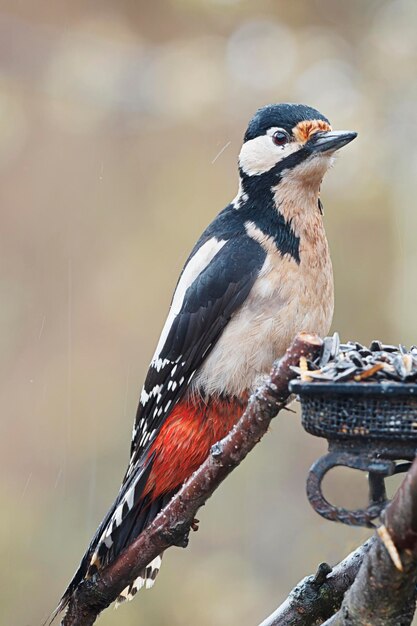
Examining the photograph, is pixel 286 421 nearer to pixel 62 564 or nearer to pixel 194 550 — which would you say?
pixel 194 550

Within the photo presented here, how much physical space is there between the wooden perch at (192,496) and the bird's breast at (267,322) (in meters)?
0.53

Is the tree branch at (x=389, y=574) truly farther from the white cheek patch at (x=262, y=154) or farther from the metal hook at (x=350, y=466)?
the white cheek patch at (x=262, y=154)

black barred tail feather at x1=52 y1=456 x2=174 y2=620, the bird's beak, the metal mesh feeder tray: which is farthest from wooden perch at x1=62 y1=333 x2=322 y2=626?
the bird's beak

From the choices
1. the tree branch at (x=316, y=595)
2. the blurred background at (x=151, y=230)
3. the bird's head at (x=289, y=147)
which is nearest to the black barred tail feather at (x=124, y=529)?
the tree branch at (x=316, y=595)

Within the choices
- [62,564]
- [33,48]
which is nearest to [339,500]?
[62,564]

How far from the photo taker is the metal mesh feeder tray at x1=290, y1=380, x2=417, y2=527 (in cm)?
175

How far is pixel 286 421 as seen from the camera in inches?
213

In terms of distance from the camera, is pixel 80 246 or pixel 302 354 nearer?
pixel 302 354

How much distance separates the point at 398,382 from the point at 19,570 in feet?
12.4

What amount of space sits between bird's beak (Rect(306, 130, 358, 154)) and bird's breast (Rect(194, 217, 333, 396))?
303mm

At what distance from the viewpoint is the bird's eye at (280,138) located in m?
2.99

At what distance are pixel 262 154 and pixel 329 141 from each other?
0.23 meters

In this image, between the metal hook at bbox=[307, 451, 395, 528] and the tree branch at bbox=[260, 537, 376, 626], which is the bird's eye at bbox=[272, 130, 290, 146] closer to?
the tree branch at bbox=[260, 537, 376, 626]

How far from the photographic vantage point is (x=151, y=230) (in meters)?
5.55
